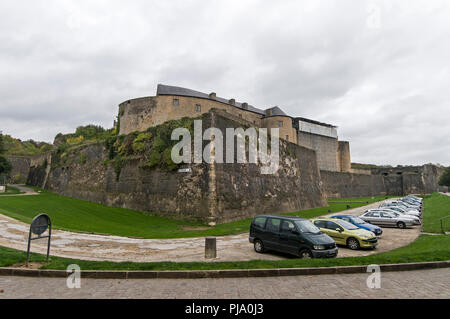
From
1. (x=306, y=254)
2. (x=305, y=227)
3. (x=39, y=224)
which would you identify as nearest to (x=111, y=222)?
(x=39, y=224)

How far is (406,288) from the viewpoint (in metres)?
6.37

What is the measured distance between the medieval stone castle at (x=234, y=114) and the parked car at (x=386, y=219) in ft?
43.6

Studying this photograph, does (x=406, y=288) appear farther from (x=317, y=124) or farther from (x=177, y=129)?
(x=317, y=124)

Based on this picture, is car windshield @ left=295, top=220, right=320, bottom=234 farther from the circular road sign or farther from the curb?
the circular road sign

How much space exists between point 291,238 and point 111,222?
14.4 m

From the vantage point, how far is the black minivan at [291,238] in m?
9.83

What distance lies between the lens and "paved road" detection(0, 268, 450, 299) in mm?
5832

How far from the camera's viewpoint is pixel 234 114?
38.6 m

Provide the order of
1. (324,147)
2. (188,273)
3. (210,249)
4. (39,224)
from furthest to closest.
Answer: (324,147) → (210,249) → (39,224) → (188,273)

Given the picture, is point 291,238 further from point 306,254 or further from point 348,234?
point 348,234
